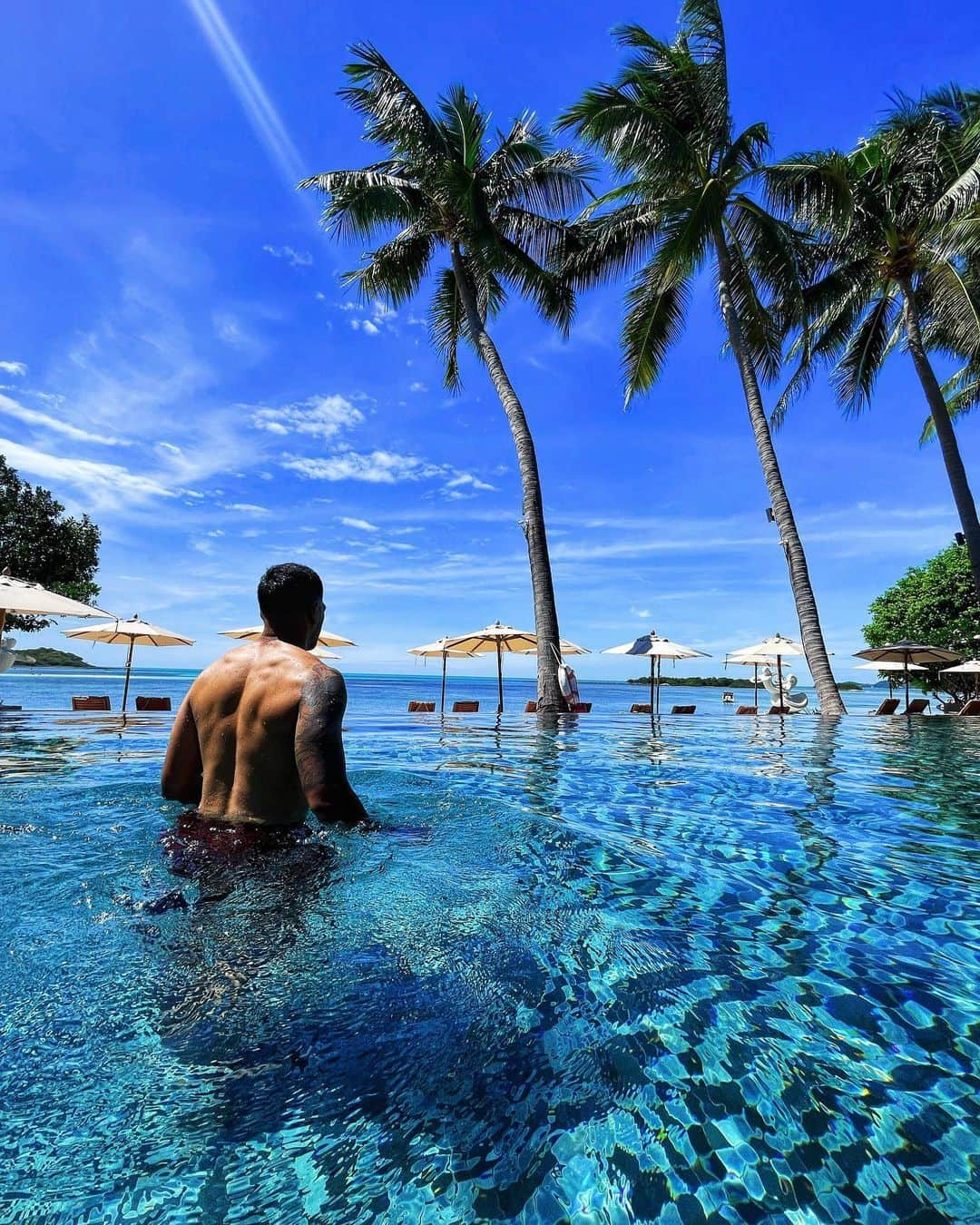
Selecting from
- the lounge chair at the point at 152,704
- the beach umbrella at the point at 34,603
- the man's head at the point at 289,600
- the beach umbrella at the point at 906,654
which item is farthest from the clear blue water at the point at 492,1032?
the beach umbrella at the point at 906,654

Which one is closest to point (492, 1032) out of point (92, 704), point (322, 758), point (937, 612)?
point (322, 758)

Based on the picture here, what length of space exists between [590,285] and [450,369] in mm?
4979

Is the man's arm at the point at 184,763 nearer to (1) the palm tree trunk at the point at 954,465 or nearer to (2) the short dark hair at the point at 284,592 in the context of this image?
(2) the short dark hair at the point at 284,592

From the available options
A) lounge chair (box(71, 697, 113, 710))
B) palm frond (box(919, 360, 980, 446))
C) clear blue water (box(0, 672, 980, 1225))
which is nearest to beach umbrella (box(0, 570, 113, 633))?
lounge chair (box(71, 697, 113, 710))

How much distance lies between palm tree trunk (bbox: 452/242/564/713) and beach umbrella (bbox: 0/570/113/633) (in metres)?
9.46

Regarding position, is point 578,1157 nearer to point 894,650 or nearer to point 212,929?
point 212,929

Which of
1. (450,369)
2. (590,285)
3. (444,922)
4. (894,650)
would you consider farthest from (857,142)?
(444,922)

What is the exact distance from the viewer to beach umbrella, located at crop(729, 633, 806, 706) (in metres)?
21.4

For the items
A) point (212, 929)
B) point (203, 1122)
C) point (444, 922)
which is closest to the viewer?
point (203, 1122)

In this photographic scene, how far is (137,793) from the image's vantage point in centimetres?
548

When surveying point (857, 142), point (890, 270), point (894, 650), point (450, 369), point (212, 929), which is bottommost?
point (212, 929)

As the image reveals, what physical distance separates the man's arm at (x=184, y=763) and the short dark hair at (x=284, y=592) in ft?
1.99

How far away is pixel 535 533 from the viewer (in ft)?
47.1

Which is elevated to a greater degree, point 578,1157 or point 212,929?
point 212,929
